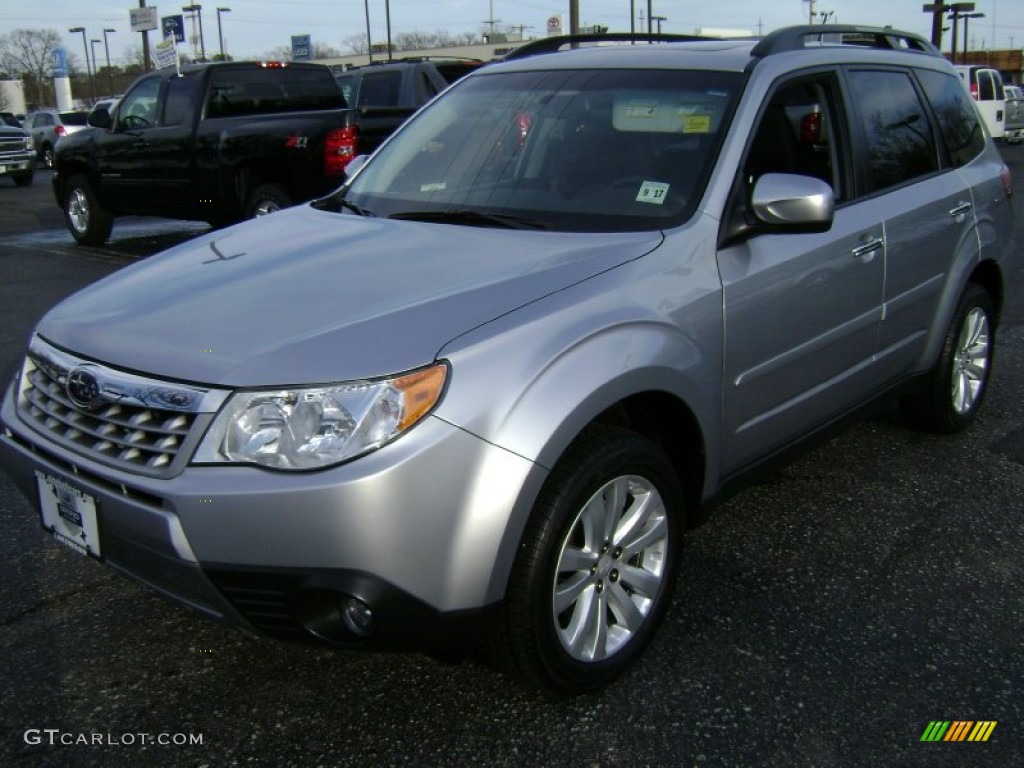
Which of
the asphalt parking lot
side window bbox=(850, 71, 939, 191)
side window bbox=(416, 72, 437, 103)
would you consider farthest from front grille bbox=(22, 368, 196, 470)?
side window bbox=(416, 72, 437, 103)

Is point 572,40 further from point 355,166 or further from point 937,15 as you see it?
point 937,15

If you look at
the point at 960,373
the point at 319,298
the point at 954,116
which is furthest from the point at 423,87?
the point at 319,298

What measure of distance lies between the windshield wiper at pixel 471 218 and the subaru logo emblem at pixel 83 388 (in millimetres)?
1232

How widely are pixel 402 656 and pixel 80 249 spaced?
32.1 feet

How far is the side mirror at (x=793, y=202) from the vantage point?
9.84ft

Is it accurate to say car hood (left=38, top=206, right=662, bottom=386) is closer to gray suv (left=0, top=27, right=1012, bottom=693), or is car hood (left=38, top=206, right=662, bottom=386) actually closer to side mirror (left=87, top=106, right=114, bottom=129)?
gray suv (left=0, top=27, right=1012, bottom=693)

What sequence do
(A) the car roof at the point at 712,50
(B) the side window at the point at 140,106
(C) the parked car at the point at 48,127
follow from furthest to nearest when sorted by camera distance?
(C) the parked car at the point at 48,127 → (B) the side window at the point at 140,106 → (A) the car roof at the point at 712,50

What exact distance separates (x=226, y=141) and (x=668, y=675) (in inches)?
315

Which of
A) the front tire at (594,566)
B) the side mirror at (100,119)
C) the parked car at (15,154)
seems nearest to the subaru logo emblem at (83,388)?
the front tire at (594,566)

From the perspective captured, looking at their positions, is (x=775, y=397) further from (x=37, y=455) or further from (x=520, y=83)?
(x=37, y=455)

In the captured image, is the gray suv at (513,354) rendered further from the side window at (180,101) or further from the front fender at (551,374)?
the side window at (180,101)

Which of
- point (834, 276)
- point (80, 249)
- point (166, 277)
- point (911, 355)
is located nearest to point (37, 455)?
point (166, 277)

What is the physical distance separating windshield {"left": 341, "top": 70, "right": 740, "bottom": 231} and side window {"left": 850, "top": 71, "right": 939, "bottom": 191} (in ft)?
2.64

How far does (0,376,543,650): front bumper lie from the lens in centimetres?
219
